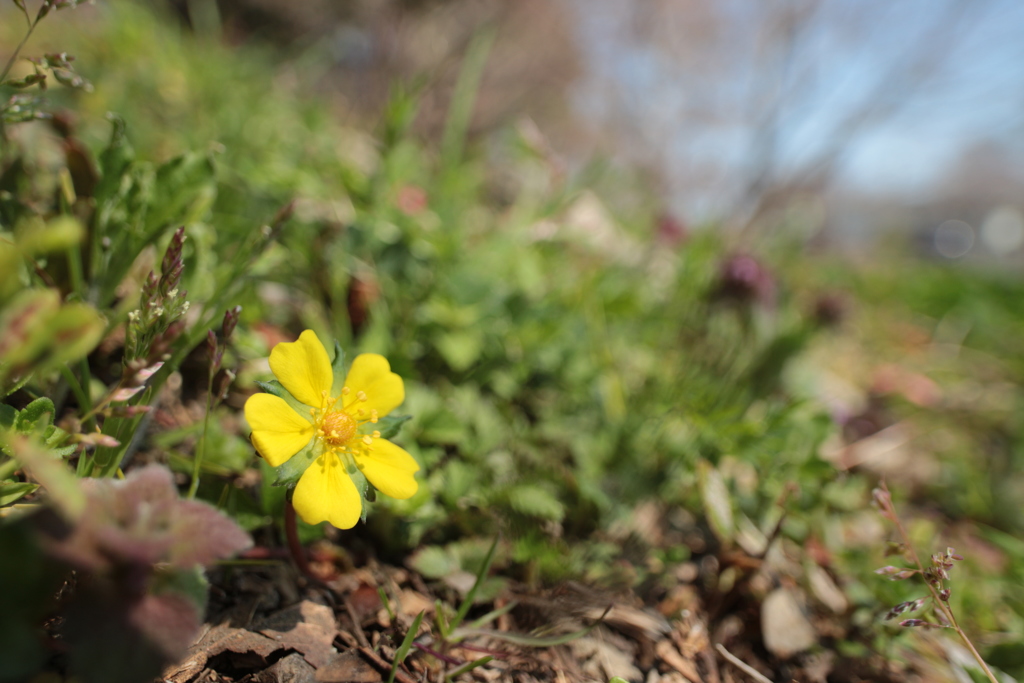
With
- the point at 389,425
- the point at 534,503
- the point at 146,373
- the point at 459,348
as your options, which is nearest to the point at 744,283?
the point at 459,348

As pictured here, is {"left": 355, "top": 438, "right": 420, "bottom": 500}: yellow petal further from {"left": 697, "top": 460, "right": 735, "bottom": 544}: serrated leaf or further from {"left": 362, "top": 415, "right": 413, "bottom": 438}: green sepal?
{"left": 697, "top": 460, "right": 735, "bottom": 544}: serrated leaf

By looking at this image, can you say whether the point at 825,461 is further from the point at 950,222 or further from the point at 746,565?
the point at 950,222

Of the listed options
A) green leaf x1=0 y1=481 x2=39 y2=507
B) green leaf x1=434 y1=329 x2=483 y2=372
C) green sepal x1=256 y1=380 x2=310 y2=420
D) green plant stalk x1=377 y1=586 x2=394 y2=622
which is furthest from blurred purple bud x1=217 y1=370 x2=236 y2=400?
green leaf x1=434 y1=329 x2=483 y2=372

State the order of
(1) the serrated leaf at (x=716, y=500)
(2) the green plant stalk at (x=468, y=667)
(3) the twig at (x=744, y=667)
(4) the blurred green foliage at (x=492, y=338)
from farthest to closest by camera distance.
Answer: (1) the serrated leaf at (x=716, y=500), (4) the blurred green foliage at (x=492, y=338), (3) the twig at (x=744, y=667), (2) the green plant stalk at (x=468, y=667)

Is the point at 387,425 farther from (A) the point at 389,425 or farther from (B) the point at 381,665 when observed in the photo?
(B) the point at 381,665

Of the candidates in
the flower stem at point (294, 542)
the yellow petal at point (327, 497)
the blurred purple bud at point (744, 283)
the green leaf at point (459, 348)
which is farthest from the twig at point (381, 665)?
the blurred purple bud at point (744, 283)

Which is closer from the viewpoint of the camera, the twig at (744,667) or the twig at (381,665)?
the twig at (381,665)

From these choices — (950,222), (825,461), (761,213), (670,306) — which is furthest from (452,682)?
(950,222)

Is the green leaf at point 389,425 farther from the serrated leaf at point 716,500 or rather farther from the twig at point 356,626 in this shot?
the serrated leaf at point 716,500
